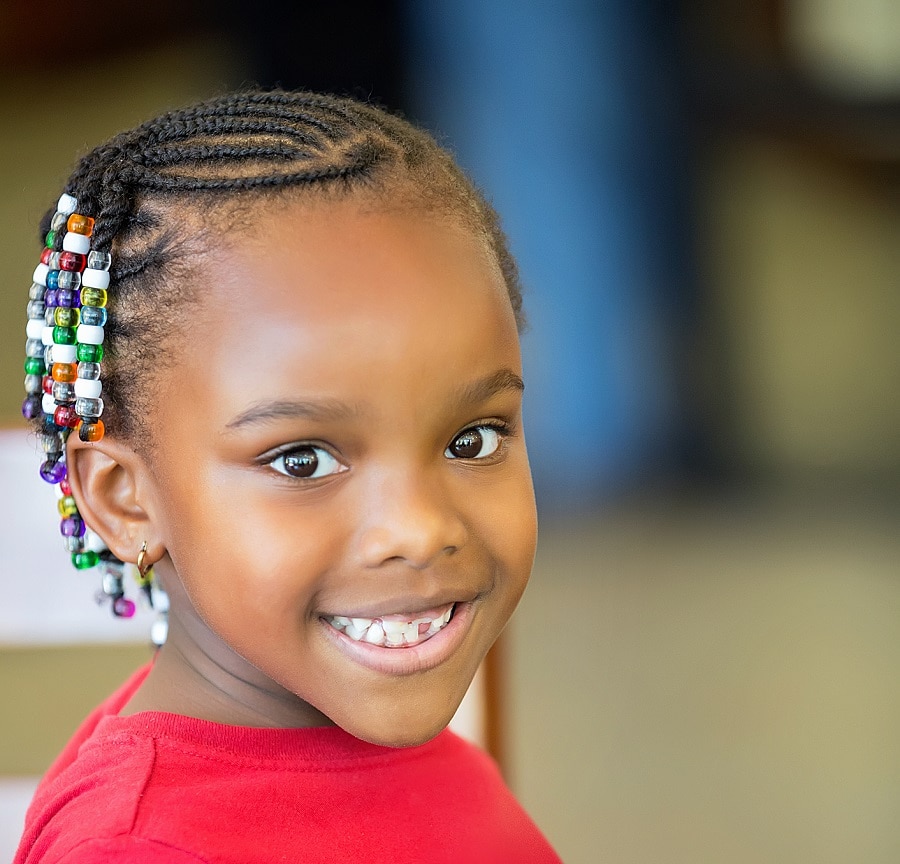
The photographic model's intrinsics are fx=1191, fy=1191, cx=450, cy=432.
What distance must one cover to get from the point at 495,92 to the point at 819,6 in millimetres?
1151

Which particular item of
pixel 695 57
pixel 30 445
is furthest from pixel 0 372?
pixel 695 57

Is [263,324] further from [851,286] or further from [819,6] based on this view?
[819,6]

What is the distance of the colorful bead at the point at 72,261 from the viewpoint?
783 mm

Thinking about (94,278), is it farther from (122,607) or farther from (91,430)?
(122,607)

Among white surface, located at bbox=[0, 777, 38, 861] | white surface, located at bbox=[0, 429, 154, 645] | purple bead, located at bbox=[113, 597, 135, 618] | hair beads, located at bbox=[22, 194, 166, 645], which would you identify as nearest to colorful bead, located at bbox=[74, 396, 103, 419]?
hair beads, located at bbox=[22, 194, 166, 645]

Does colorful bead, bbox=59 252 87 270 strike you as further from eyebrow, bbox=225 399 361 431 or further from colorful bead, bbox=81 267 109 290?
eyebrow, bbox=225 399 361 431

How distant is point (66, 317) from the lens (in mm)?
788

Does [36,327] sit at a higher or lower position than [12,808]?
higher

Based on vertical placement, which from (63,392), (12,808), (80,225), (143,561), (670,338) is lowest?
(12,808)

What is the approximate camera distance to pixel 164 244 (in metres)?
0.75

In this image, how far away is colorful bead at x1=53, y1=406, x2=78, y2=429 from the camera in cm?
78

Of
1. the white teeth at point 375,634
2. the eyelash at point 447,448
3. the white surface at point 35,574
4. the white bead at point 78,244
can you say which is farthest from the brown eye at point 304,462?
the white surface at point 35,574

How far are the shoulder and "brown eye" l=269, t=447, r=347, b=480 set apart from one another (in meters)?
0.22

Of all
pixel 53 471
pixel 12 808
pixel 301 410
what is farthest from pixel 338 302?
pixel 12 808
